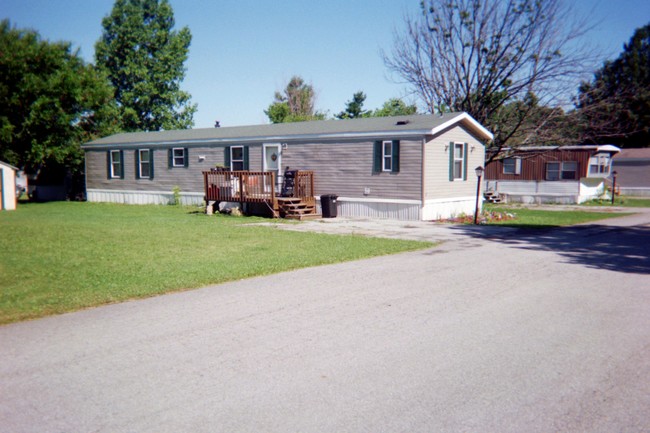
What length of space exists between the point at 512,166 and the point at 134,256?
26460mm

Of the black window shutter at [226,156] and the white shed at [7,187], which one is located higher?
the black window shutter at [226,156]

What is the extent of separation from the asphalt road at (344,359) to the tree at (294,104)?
40.4 meters

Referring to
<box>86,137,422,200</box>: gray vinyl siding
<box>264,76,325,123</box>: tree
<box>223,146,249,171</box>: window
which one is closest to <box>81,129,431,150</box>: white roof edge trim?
<box>86,137,422,200</box>: gray vinyl siding

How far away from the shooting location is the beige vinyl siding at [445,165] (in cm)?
1830

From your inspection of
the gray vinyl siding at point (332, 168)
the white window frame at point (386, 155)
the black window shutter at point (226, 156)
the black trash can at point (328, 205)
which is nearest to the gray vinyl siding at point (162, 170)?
the gray vinyl siding at point (332, 168)

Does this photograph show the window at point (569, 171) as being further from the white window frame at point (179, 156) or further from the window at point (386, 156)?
the white window frame at point (179, 156)

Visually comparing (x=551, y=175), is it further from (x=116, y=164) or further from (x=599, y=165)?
(x=116, y=164)

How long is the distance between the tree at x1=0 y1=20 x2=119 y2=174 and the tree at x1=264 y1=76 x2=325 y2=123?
2127 cm

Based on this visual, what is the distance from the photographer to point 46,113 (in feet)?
86.2

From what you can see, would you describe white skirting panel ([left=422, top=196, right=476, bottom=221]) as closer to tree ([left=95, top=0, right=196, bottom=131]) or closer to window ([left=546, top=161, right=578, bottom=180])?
window ([left=546, top=161, right=578, bottom=180])

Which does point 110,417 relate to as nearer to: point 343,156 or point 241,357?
point 241,357

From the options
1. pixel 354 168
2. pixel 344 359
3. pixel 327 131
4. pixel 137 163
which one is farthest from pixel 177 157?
pixel 344 359

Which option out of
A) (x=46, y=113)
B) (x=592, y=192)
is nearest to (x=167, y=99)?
(x=46, y=113)

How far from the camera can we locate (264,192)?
64.3ft
